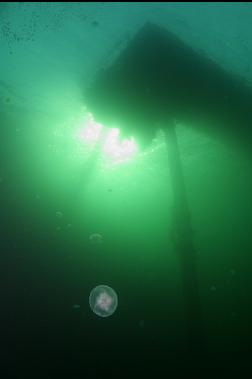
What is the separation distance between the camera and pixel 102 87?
4.02m

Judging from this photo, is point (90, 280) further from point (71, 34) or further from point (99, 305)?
point (71, 34)

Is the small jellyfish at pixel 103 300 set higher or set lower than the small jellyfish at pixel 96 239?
lower

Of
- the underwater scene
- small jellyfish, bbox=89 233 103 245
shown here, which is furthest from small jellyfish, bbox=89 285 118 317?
small jellyfish, bbox=89 233 103 245

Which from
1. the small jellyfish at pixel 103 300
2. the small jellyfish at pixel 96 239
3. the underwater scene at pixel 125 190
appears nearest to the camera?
the underwater scene at pixel 125 190

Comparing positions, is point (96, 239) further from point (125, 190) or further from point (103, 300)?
point (125, 190)

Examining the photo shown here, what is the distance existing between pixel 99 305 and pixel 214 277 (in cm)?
107

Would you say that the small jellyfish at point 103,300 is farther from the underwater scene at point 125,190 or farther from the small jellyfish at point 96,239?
the small jellyfish at point 96,239

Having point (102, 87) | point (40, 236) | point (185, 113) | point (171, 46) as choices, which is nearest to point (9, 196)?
point (40, 236)

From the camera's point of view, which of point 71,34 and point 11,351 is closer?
point 11,351

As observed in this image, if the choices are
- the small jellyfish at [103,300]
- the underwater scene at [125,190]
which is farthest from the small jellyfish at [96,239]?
the small jellyfish at [103,300]

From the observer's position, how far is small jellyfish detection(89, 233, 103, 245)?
125 inches

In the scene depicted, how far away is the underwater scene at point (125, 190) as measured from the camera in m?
2.66

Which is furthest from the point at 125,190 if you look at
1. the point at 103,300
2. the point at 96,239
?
the point at 103,300

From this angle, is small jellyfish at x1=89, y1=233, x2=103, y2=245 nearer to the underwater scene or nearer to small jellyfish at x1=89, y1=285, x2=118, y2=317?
the underwater scene
